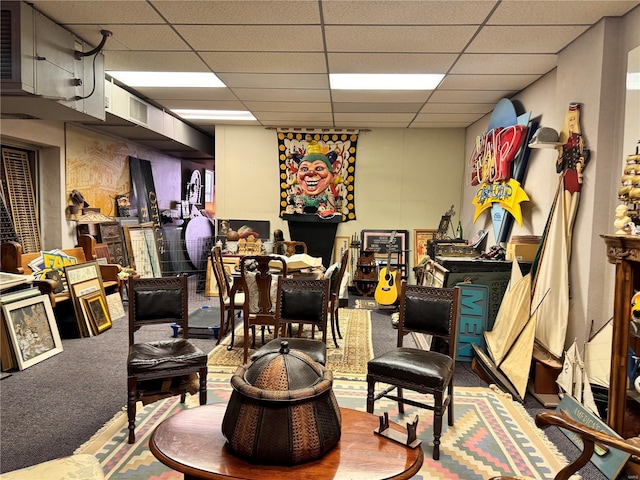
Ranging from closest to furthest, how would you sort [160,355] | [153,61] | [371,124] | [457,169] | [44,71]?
1. [160,355]
2. [44,71]
3. [153,61]
4. [371,124]
5. [457,169]

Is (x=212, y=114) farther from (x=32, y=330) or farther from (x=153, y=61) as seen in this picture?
(x=32, y=330)

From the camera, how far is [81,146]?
19.2 ft

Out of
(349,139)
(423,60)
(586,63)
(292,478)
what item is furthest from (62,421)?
(349,139)

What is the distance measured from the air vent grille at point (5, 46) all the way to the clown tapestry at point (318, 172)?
4.53 meters

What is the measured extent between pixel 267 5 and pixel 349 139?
441cm

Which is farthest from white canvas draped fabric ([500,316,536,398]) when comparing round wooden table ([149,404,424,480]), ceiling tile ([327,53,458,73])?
ceiling tile ([327,53,458,73])

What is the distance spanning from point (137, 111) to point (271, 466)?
5.11 meters

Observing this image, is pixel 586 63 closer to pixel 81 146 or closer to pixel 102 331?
pixel 102 331

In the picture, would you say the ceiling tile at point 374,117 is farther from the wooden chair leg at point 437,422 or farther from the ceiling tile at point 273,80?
the wooden chair leg at point 437,422

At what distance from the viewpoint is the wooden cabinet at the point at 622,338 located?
2.39 metres

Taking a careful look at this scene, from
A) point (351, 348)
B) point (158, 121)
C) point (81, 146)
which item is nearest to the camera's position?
point (351, 348)

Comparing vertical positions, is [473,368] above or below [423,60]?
below

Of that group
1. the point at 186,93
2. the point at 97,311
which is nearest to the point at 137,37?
the point at 186,93

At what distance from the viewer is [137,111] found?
5.63 m
